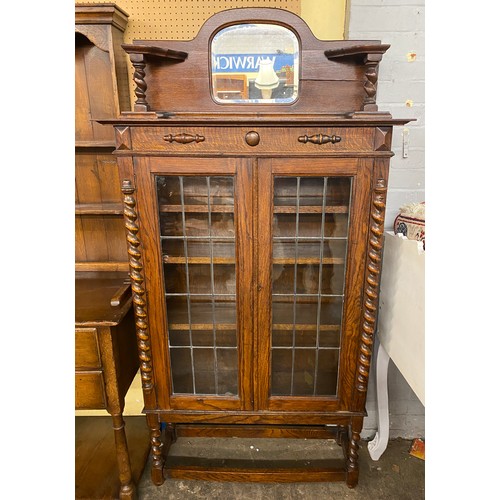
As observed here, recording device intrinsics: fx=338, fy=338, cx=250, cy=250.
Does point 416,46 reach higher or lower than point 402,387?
higher

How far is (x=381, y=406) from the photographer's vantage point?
1.75 metres

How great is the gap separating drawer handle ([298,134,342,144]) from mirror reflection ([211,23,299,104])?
0.29 meters

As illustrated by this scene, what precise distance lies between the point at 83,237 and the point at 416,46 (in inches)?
73.2

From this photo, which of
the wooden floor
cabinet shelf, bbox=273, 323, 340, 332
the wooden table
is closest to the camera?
the wooden table

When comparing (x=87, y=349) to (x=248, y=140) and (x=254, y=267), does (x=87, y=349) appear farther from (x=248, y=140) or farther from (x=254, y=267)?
(x=248, y=140)

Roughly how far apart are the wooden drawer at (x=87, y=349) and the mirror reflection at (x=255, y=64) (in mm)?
1069

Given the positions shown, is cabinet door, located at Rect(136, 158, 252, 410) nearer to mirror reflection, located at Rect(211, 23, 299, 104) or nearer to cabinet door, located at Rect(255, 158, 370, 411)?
cabinet door, located at Rect(255, 158, 370, 411)

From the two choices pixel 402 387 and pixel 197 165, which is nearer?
pixel 197 165

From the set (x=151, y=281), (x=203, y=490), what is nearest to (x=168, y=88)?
(x=151, y=281)

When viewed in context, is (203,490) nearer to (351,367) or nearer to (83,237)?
(351,367)

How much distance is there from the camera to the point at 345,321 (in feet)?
4.63

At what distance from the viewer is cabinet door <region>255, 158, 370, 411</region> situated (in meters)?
1.28

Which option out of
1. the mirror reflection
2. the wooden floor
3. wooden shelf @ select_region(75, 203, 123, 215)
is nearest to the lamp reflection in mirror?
the mirror reflection

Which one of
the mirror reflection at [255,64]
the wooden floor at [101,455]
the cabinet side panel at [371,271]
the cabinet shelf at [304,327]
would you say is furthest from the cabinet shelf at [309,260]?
the wooden floor at [101,455]
